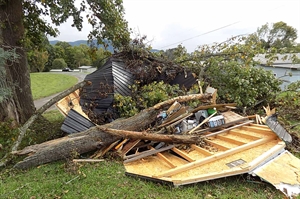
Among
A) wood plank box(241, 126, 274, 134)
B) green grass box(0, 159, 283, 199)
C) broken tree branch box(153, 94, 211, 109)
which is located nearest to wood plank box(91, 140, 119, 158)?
green grass box(0, 159, 283, 199)

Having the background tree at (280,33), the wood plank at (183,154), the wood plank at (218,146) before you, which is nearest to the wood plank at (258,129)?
the wood plank at (218,146)

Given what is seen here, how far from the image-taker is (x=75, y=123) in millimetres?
4988

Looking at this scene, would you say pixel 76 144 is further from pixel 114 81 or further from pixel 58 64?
pixel 58 64

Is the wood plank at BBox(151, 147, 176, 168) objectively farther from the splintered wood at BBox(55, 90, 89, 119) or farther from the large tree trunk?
the large tree trunk

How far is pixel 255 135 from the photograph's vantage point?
4406 mm

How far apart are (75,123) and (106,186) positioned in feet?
7.28

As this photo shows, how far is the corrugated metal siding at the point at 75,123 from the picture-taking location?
16.0 ft

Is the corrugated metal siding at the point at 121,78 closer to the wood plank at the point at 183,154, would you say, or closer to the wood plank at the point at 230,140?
the wood plank at the point at 183,154

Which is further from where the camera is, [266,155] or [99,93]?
[99,93]

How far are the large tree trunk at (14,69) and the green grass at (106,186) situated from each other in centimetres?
229

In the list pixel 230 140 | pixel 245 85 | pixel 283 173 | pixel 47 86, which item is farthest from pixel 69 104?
pixel 47 86

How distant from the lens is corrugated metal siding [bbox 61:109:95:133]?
4.88 meters

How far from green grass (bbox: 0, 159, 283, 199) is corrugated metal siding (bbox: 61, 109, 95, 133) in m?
1.18

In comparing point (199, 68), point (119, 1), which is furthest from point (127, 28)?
point (199, 68)
